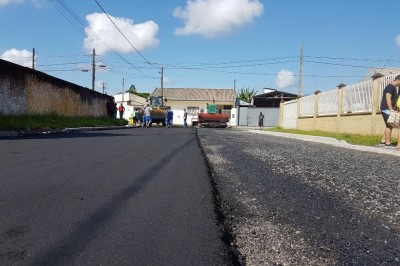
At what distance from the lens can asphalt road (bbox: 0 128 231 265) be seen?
2.50 meters

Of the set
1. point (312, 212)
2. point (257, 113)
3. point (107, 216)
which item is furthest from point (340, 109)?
point (257, 113)

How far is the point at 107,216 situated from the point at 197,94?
65005 mm

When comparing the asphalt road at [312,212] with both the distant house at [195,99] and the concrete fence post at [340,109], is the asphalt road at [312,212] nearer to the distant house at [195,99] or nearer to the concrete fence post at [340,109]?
the concrete fence post at [340,109]

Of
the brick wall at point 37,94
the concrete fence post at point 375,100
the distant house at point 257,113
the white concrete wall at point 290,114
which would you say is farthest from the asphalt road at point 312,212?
the distant house at point 257,113

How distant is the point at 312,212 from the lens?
3580 mm

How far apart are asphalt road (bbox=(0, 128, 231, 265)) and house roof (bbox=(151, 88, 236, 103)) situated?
60.6m

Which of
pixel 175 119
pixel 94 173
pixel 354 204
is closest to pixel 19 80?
pixel 94 173

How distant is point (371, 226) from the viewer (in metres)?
3.17

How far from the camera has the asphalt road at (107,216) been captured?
250 cm

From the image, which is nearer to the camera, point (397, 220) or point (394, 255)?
point (394, 255)

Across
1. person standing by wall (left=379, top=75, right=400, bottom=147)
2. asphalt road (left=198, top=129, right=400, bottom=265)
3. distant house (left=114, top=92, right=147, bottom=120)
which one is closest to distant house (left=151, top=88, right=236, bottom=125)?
distant house (left=114, top=92, right=147, bottom=120)

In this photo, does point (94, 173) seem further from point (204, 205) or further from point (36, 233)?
point (36, 233)

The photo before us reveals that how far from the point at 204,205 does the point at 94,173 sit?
2322mm

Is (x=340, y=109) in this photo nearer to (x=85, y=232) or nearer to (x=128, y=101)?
(x=85, y=232)
